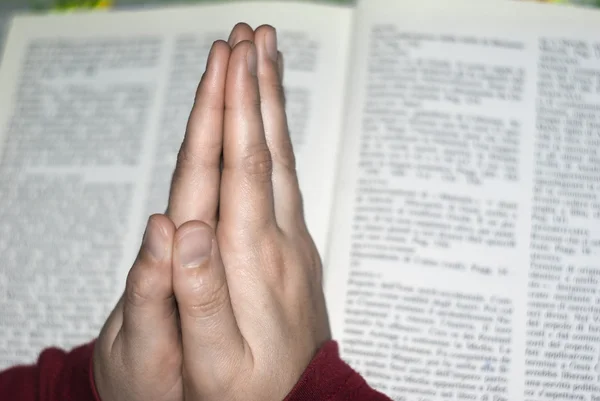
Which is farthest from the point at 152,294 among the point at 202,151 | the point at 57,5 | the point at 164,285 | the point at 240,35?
the point at 57,5

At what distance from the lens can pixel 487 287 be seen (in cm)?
66

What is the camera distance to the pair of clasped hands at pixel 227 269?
1.51 ft

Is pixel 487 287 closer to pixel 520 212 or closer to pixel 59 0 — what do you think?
pixel 520 212

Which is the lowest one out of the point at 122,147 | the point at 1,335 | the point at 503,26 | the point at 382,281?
the point at 1,335

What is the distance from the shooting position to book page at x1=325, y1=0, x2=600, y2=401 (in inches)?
25.3

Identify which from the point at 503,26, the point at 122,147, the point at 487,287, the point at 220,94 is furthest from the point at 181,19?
the point at 487,287

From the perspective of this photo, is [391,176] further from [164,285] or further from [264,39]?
[164,285]

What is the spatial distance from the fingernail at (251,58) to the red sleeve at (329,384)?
0.26m

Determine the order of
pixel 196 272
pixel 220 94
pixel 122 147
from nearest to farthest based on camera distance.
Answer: pixel 196 272
pixel 220 94
pixel 122 147

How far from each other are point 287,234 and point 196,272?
0.52 ft

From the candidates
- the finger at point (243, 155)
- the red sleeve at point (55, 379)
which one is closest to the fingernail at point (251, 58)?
the finger at point (243, 155)

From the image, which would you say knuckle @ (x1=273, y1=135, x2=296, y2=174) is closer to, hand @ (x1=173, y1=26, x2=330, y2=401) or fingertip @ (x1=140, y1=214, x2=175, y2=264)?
hand @ (x1=173, y1=26, x2=330, y2=401)

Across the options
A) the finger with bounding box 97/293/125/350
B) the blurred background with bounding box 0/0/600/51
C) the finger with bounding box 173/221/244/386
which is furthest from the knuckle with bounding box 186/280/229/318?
the blurred background with bounding box 0/0/600/51

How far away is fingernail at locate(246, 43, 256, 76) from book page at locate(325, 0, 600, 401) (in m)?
0.20
